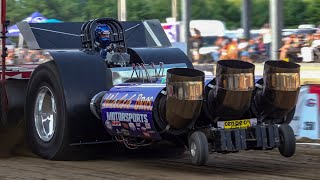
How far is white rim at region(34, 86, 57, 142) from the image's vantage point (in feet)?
29.8

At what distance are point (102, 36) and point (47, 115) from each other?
1.28m

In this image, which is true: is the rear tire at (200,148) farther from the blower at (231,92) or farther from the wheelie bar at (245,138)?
the blower at (231,92)

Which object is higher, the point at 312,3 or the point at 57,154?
the point at 312,3

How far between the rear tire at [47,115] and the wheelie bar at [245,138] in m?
2.09

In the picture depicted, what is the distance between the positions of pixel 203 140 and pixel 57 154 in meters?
2.24

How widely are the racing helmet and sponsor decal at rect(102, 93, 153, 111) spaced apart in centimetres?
143

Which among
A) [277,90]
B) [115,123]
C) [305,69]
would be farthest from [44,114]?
[305,69]

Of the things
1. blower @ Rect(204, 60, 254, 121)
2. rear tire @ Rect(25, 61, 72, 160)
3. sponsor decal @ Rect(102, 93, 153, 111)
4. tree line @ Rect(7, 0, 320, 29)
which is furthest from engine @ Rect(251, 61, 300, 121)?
tree line @ Rect(7, 0, 320, 29)

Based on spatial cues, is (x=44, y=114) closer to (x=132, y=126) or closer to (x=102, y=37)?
(x=102, y=37)

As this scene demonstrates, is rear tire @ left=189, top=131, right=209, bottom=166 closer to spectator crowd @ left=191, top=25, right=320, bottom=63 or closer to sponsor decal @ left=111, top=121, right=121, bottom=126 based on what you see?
sponsor decal @ left=111, top=121, right=121, bottom=126

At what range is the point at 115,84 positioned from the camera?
864 centimetres

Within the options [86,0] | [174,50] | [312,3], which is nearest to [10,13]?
[86,0]

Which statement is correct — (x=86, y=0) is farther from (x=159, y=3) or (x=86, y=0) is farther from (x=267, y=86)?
(x=267, y=86)

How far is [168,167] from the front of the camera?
322 inches
